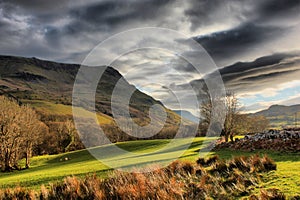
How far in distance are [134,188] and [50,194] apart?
494cm

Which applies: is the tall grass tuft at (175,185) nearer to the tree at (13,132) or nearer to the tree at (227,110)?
the tree at (227,110)

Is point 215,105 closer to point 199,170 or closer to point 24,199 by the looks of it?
point 199,170

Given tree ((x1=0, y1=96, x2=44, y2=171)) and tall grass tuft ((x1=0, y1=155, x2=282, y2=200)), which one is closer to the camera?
tall grass tuft ((x1=0, y1=155, x2=282, y2=200))

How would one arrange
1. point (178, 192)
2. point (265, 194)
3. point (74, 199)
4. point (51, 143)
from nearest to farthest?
point (265, 194) → point (178, 192) → point (74, 199) → point (51, 143)

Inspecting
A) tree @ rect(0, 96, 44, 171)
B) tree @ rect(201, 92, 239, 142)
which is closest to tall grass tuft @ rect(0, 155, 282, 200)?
tree @ rect(201, 92, 239, 142)

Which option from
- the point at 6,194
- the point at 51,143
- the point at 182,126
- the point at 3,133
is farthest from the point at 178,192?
the point at 51,143

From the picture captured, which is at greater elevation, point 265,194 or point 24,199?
point 265,194

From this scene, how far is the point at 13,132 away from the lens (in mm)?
46938

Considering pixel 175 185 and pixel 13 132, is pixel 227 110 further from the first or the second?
pixel 13 132

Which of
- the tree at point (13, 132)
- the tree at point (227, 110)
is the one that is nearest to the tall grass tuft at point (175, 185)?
the tree at point (227, 110)

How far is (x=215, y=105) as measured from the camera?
137ft

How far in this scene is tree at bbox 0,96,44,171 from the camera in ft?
152

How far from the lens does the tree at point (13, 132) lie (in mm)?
46281

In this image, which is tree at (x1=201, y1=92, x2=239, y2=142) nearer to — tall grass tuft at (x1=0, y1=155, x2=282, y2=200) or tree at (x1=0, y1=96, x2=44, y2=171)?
tall grass tuft at (x1=0, y1=155, x2=282, y2=200)
